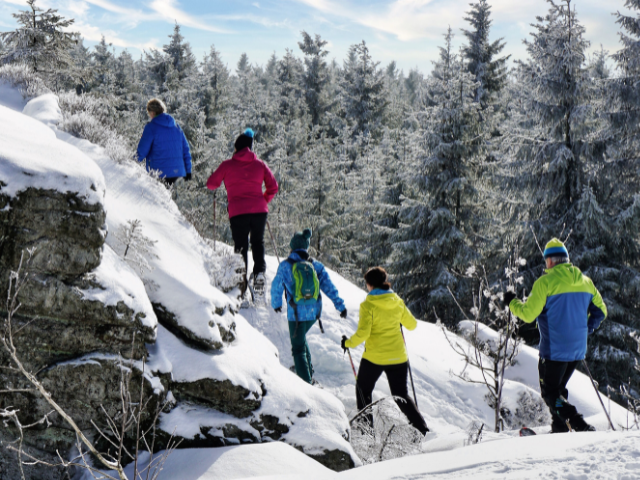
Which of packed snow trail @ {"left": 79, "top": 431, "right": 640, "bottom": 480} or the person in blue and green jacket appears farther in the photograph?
the person in blue and green jacket

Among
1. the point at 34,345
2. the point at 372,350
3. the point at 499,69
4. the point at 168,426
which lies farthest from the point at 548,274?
the point at 499,69

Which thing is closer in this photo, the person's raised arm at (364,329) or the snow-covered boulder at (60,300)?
the snow-covered boulder at (60,300)

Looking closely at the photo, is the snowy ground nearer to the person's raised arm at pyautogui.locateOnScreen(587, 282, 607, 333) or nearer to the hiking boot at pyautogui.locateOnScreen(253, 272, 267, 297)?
the hiking boot at pyautogui.locateOnScreen(253, 272, 267, 297)

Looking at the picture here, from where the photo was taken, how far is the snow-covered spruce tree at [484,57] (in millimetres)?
24578

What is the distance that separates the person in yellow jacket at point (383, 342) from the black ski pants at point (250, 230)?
90.8 inches

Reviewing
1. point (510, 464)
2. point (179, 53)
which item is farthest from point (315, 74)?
point (510, 464)

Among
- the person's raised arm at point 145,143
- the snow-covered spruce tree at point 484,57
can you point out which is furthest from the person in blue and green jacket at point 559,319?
the snow-covered spruce tree at point 484,57

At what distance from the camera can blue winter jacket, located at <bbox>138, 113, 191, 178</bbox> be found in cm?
685

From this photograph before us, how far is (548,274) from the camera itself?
14.9 feet

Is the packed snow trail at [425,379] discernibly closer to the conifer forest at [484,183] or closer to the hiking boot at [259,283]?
the hiking boot at [259,283]

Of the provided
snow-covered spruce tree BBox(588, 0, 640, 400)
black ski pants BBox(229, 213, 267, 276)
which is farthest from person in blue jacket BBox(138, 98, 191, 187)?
snow-covered spruce tree BBox(588, 0, 640, 400)

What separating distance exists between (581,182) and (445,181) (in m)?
4.13

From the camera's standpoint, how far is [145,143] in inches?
272

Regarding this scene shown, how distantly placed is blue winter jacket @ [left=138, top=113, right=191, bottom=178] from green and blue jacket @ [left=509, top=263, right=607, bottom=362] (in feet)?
17.0
